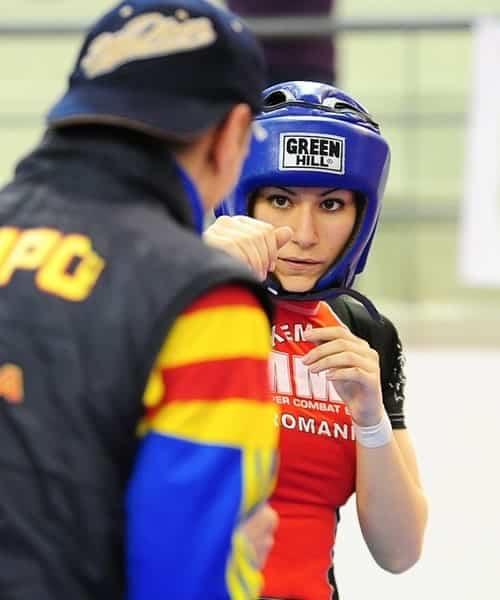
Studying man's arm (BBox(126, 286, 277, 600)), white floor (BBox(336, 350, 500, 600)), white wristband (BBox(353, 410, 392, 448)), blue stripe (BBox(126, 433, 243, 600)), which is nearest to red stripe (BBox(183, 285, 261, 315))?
man's arm (BBox(126, 286, 277, 600))

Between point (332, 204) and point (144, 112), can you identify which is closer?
point (144, 112)

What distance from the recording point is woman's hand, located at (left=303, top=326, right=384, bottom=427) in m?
1.92

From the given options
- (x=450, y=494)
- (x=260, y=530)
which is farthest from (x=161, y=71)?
(x=450, y=494)

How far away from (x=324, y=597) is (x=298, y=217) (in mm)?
566

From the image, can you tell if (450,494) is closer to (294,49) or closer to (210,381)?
(294,49)

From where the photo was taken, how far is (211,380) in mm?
1280

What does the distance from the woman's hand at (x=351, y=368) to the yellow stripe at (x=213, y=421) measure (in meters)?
0.62

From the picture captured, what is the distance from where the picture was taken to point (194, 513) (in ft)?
4.21

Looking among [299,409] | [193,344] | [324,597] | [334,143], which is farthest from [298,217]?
[193,344]

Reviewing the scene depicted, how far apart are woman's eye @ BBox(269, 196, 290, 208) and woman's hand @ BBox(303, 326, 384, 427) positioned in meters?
0.28

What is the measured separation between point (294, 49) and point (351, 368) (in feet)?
13.2

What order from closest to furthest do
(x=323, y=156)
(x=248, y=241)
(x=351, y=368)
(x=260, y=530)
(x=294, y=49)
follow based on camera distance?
(x=260, y=530) → (x=248, y=241) → (x=351, y=368) → (x=323, y=156) → (x=294, y=49)

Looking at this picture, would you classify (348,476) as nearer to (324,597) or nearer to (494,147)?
(324,597)

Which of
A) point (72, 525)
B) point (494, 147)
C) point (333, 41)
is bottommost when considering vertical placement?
point (72, 525)
